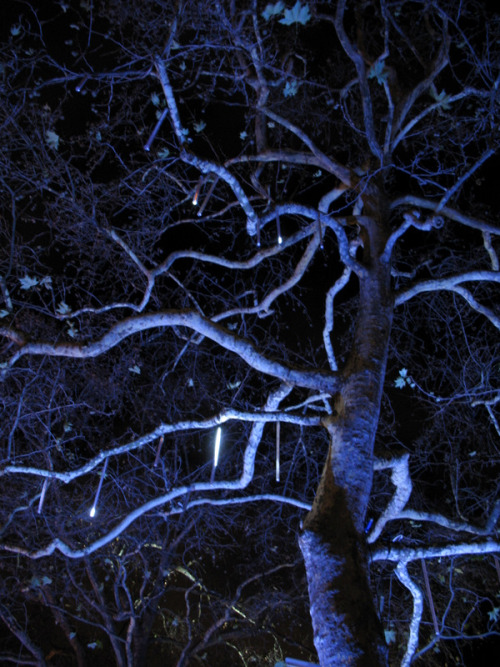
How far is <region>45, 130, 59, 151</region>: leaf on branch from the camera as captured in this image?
5227 mm

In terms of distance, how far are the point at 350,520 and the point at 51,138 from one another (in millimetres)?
5011

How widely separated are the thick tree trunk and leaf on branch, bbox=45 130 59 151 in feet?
12.9

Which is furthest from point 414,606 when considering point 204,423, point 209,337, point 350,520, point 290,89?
point 290,89

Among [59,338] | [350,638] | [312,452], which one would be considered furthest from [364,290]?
[59,338]

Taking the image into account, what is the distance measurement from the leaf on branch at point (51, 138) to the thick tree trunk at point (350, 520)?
3.94 meters

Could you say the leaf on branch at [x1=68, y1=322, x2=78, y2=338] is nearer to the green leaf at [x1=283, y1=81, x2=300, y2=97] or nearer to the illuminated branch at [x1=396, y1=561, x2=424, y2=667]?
the green leaf at [x1=283, y1=81, x2=300, y2=97]

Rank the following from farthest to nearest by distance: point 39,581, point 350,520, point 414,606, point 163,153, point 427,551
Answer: point 39,581 → point 163,153 → point 414,606 → point 427,551 → point 350,520

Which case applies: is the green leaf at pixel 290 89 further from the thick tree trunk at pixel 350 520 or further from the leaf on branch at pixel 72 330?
the leaf on branch at pixel 72 330

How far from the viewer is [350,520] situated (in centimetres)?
313

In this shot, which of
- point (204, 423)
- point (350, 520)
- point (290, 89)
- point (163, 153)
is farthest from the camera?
point (163, 153)

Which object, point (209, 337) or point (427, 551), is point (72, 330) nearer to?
point (209, 337)

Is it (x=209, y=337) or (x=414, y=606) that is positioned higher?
(x=209, y=337)

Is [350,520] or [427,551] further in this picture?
[427,551]

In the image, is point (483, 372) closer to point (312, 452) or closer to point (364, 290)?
point (364, 290)
